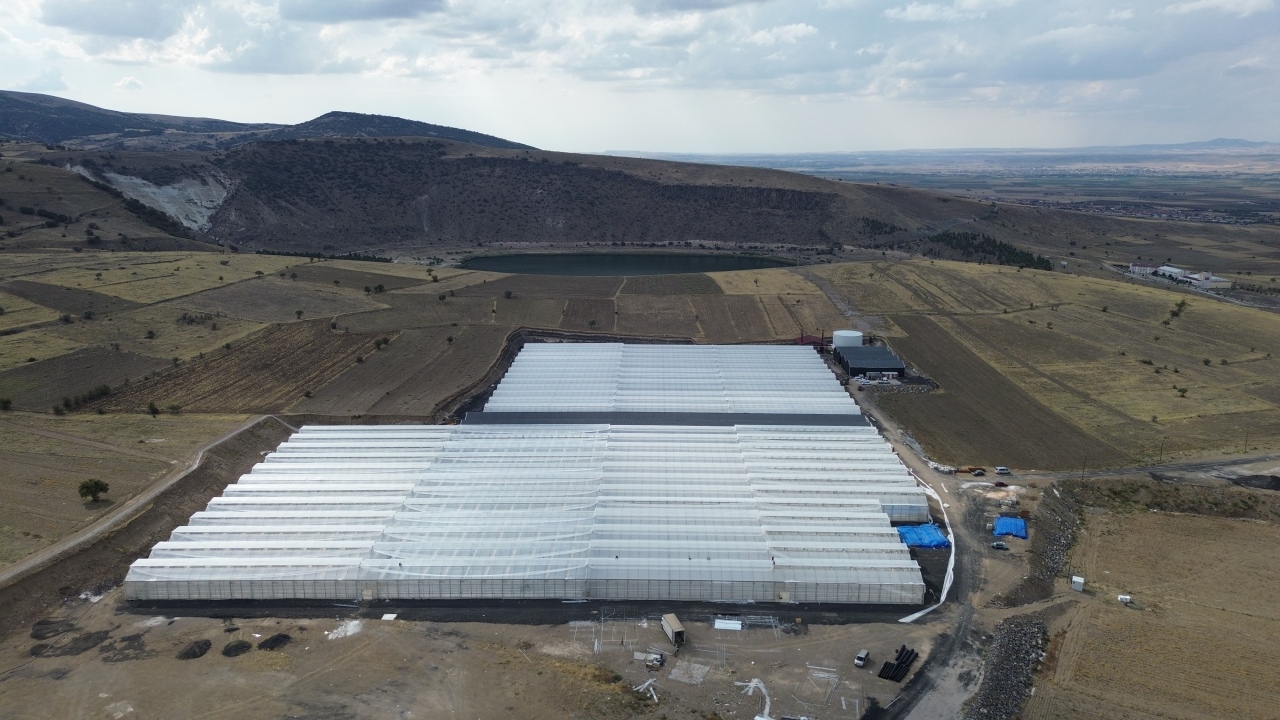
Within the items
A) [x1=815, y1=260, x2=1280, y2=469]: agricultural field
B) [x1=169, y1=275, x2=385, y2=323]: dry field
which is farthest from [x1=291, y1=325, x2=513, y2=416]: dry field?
[x1=815, y1=260, x2=1280, y2=469]: agricultural field

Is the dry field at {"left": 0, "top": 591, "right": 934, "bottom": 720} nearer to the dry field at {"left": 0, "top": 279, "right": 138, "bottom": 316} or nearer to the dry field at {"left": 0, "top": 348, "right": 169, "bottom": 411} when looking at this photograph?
the dry field at {"left": 0, "top": 348, "right": 169, "bottom": 411}

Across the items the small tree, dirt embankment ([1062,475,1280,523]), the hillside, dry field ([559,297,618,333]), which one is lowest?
dirt embankment ([1062,475,1280,523])

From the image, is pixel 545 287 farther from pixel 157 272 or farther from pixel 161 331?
pixel 157 272

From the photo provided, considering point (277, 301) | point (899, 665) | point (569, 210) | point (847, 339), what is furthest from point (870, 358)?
point (569, 210)

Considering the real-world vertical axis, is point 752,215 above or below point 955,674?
above

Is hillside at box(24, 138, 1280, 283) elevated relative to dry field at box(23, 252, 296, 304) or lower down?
elevated

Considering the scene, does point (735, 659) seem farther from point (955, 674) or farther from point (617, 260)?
point (617, 260)

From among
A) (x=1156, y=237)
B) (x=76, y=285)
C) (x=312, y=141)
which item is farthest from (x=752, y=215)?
(x=76, y=285)
